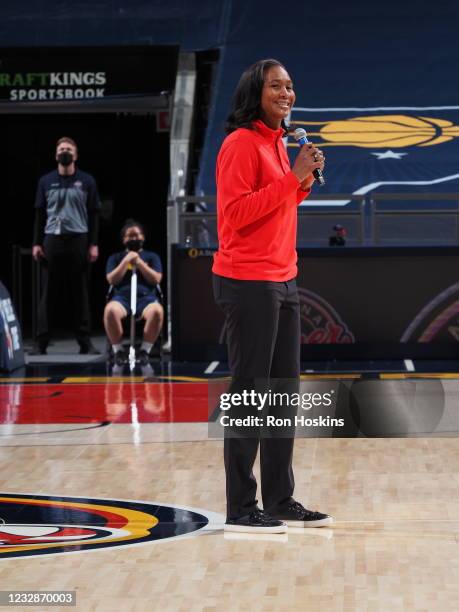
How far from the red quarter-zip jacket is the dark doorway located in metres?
12.6

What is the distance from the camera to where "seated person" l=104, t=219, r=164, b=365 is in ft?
41.2

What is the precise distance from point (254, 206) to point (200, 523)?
1.43 m

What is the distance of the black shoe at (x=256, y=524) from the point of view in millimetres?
5281

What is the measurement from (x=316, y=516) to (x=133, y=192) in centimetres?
1310

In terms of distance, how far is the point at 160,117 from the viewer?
55.0ft

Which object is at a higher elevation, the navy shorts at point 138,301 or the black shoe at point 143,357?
the navy shorts at point 138,301

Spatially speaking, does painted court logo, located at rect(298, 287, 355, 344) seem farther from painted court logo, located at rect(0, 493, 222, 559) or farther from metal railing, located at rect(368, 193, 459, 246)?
painted court logo, located at rect(0, 493, 222, 559)

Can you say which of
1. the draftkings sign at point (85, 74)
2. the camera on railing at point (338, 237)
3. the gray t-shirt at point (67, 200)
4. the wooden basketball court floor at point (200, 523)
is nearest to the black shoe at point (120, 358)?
the gray t-shirt at point (67, 200)

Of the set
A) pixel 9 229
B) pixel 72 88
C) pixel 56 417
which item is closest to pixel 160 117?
pixel 72 88

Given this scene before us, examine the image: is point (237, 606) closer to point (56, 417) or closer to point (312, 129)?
point (56, 417)

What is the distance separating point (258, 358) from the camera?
5.30m

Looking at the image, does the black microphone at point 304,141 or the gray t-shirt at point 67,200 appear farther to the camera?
the gray t-shirt at point 67,200

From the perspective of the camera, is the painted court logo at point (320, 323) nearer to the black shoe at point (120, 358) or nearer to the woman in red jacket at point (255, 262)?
the black shoe at point (120, 358)

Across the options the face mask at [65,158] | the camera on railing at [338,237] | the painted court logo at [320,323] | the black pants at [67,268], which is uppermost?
the face mask at [65,158]
